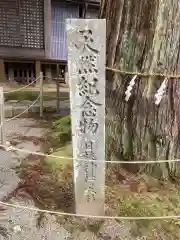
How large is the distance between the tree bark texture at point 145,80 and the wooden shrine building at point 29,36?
21.0 ft

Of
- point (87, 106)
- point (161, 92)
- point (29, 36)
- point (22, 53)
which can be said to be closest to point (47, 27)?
point (29, 36)

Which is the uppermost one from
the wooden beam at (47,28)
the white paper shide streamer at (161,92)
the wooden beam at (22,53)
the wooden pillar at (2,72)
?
the wooden beam at (47,28)

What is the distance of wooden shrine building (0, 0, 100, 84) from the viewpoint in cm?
1006

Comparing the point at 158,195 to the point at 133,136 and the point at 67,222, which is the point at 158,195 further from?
the point at 67,222

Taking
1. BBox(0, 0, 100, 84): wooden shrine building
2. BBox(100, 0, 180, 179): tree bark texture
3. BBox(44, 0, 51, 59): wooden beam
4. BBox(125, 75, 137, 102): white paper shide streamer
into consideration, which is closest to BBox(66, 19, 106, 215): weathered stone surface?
BBox(125, 75, 137, 102): white paper shide streamer

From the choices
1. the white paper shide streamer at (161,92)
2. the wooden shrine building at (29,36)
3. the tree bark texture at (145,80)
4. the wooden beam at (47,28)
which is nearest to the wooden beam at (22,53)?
the wooden shrine building at (29,36)

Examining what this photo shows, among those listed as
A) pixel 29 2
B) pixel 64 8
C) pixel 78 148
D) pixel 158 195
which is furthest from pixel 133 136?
pixel 64 8

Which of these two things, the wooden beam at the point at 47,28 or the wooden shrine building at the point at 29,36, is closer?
the wooden shrine building at the point at 29,36

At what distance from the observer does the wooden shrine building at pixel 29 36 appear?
1006cm

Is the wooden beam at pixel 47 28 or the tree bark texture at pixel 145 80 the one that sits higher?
the wooden beam at pixel 47 28

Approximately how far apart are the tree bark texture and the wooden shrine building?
21.0ft

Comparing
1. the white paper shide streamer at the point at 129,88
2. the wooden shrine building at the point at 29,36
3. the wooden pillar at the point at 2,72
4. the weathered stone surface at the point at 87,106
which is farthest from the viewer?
the wooden pillar at the point at 2,72

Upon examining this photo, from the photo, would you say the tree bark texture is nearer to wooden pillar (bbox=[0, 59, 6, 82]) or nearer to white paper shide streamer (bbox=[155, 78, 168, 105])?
white paper shide streamer (bbox=[155, 78, 168, 105])

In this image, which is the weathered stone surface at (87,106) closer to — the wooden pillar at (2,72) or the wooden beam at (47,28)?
the wooden pillar at (2,72)
